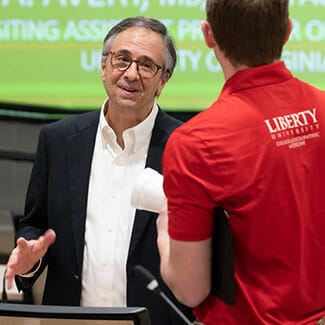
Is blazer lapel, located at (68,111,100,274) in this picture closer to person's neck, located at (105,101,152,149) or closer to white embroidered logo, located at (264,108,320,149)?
person's neck, located at (105,101,152,149)

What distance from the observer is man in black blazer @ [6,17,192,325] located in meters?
1.80

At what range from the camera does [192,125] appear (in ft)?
3.57

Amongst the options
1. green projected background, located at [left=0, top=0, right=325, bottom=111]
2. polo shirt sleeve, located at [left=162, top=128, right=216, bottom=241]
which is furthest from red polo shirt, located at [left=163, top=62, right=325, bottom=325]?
green projected background, located at [left=0, top=0, right=325, bottom=111]

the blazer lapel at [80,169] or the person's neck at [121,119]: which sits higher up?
the person's neck at [121,119]

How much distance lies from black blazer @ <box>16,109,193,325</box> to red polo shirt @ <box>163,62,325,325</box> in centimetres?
64

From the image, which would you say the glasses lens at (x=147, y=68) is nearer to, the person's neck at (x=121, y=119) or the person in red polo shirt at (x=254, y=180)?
the person's neck at (x=121, y=119)

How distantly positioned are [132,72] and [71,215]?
53 cm

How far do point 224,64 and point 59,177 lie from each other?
0.93 meters

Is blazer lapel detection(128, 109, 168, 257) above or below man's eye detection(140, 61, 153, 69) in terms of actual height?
below

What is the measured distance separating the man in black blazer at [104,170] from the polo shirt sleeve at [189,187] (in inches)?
27.8

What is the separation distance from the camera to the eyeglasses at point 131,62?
196cm

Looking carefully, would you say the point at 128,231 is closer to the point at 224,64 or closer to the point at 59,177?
the point at 59,177

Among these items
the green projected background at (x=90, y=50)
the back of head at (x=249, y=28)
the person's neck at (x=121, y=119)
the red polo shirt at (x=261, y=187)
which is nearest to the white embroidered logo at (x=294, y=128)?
the red polo shirt at (x=261, y=187)

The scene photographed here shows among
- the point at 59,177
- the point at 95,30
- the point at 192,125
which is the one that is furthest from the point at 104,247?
the point at 95,30
